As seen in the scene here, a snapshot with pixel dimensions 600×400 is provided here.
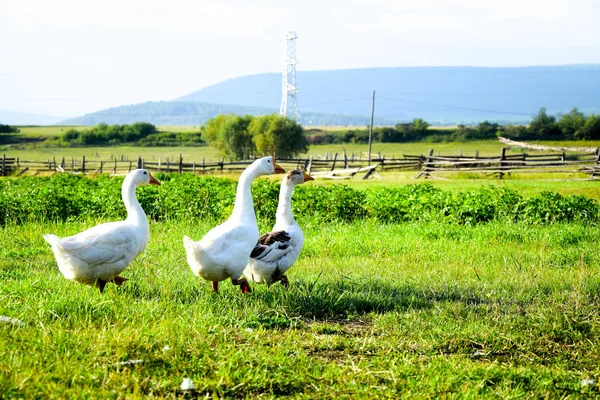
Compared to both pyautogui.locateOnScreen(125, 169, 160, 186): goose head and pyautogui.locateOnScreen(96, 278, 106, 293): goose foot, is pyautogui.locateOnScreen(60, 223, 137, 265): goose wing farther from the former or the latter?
pyautogui.locateOnScreen(125, 169, 160, 186): goose head

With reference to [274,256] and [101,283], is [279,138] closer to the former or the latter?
[274,256]

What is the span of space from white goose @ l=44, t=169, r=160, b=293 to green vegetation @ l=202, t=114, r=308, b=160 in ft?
277

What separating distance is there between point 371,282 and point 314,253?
2587 mm

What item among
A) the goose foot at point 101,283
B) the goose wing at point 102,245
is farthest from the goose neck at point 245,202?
the goose foot at point 101,283

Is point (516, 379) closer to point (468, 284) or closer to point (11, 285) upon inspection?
point (468, 284)

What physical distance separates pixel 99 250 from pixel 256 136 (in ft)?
286

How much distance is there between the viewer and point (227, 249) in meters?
7.12

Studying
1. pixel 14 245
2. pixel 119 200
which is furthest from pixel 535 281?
pixel 119 200

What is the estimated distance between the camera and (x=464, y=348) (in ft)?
19.2

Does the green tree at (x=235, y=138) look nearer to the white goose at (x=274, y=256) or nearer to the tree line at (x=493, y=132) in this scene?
the tree line at (x=493, y=132)

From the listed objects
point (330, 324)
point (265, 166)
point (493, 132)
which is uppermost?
point (493, 132)

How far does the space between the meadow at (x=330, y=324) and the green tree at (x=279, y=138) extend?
81444 mm

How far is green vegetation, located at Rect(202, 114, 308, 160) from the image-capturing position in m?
93.1

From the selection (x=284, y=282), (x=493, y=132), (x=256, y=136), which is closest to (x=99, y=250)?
(x=284, y=282)
